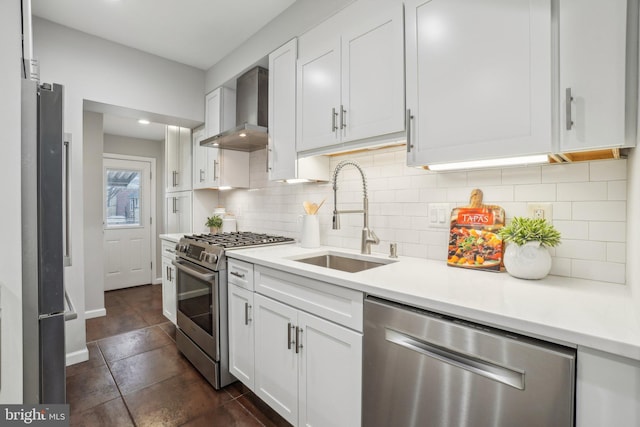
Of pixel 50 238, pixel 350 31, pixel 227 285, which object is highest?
pixel 350 31

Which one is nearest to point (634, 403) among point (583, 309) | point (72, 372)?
point (583, 309)

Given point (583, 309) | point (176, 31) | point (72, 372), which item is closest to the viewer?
point (583, 309)

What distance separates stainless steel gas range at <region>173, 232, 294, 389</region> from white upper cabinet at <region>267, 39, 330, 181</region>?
0.60 metres

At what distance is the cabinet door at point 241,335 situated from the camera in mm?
1822

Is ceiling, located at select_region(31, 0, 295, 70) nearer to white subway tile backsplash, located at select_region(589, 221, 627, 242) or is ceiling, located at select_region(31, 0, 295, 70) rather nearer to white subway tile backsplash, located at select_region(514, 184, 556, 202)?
white subway tile backsplash, located at select_region(514, 184, 556, 202)

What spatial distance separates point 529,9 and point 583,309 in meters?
1.03

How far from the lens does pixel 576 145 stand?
3.25 ft

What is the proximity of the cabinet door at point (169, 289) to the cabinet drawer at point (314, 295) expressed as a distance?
159 centimetres

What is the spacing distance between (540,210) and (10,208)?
1966mm

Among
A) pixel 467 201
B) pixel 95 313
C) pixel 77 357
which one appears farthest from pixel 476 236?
pixel 95 313

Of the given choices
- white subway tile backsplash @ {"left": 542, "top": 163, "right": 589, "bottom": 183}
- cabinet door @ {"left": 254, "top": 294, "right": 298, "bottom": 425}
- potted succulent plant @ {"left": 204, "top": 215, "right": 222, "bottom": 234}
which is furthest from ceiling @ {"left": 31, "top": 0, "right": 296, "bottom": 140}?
cabinet door @ {"left": 254, "top": 294, "right": 298, "bottom": 425}

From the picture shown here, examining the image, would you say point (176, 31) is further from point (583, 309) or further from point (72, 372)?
point (583, 309)

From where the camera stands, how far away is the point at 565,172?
4.09ft

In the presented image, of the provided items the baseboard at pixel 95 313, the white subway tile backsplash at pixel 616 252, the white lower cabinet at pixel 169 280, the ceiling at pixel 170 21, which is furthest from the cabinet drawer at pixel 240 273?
the baseboard at pixel 95 313
